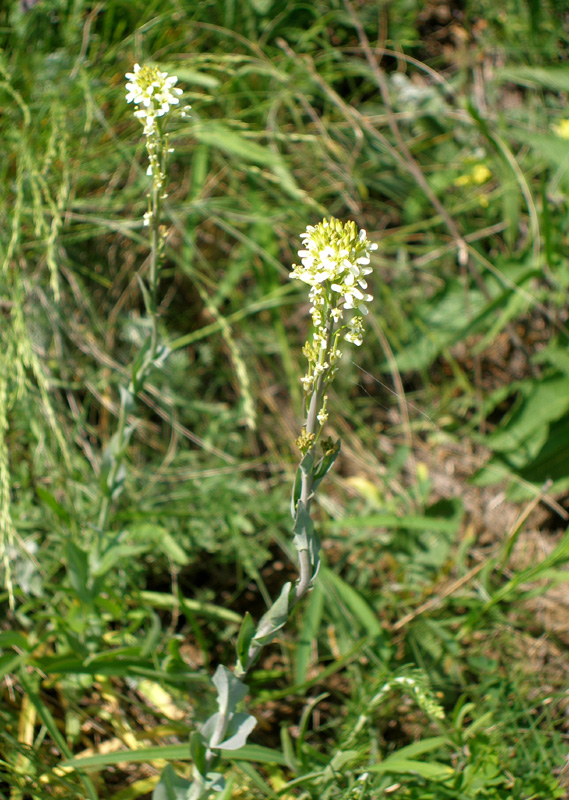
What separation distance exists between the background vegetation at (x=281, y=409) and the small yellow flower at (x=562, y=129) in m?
0.03

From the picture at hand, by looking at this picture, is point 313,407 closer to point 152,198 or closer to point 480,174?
point 152,198

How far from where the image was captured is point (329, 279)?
886mm

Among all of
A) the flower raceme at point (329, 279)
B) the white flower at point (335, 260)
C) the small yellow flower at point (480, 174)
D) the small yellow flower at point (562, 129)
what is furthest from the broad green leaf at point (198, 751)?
the small yellow flower at point (562, 129)

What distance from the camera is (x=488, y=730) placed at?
1.53 meters

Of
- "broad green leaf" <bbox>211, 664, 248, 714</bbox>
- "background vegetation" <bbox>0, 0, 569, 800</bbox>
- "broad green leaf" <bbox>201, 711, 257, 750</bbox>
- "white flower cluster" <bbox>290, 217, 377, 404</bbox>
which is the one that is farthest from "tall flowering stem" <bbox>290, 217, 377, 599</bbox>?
"background vegetation" <bbox>0, 0, 569, 800</bbox>

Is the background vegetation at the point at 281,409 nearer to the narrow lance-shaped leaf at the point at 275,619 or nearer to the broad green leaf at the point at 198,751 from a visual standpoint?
the broad green leaf at the point at 198,751

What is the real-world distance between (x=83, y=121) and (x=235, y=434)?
129 centimetres

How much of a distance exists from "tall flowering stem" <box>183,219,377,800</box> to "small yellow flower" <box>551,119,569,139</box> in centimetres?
204

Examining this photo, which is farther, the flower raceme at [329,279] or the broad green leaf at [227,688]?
the broad green leaf at [227,688]

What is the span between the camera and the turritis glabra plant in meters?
0.90

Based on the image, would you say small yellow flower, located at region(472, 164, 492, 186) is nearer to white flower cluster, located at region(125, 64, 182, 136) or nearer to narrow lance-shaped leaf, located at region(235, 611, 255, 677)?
white flower cluster, located at region(125, 64, 182, 136)

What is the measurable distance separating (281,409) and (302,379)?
1.45m

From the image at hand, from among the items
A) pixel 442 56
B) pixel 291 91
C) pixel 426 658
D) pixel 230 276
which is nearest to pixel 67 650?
pixel 426 658

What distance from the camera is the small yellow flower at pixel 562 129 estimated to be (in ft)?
8.46
